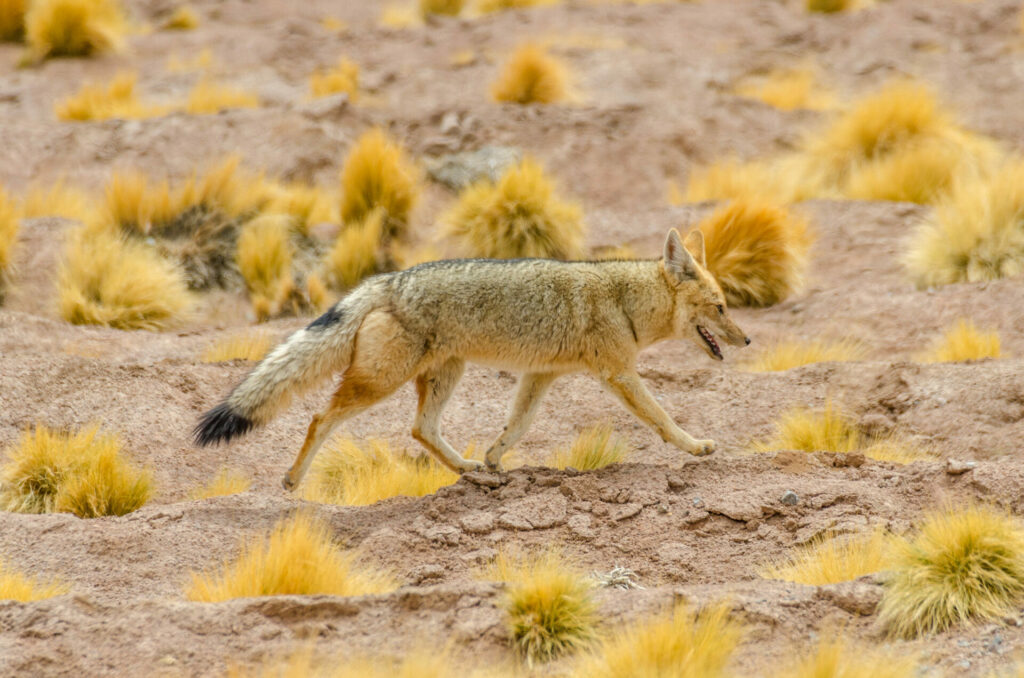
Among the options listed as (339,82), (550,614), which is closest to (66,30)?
(339,82)

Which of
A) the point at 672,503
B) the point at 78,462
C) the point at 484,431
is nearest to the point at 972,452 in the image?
the point at 672,503

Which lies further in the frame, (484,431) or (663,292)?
(484,431)

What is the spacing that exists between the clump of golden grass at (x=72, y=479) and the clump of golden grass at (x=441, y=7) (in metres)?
14.3

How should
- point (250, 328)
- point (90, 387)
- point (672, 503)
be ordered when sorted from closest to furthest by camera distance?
point (672, 503) < point (90, 387) < point (250, 328)

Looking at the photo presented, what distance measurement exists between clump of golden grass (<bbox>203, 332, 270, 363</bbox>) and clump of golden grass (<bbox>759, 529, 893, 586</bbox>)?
483 cm

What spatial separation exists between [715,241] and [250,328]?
4.40 m

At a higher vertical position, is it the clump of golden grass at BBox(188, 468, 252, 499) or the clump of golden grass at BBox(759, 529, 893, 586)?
the clump of golden grass at BBox(759, 529, 893, 586)

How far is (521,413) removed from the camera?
6988 millimetres

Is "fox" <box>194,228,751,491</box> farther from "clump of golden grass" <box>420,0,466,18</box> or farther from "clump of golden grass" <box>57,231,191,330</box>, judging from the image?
"clump of golden grass" <box>420,0,466,18</box>

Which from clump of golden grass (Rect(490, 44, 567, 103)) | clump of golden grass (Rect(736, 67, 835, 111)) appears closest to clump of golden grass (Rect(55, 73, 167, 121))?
clump of golden grass (Rect(490, 44, 567, 103))

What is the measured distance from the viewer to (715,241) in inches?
415

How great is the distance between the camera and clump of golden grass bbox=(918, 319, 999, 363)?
8.42 m

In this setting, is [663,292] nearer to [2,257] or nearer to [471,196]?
[471,196]

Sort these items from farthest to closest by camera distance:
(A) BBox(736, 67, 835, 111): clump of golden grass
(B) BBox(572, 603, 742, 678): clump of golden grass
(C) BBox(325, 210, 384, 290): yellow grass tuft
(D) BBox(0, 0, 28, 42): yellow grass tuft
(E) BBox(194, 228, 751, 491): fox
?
(D) BBox(0, 0, 28, 42): yellow grass tuft
(A) BBox(736, 67, 835, 111): clump of golden grass
(C) BBox(325, 210, 384, 290): yellow grass tuft
(E) BBox(194, 228, 751, 491): fox
(B) BBox(572, 603, 742, 678): clump of golden grass
